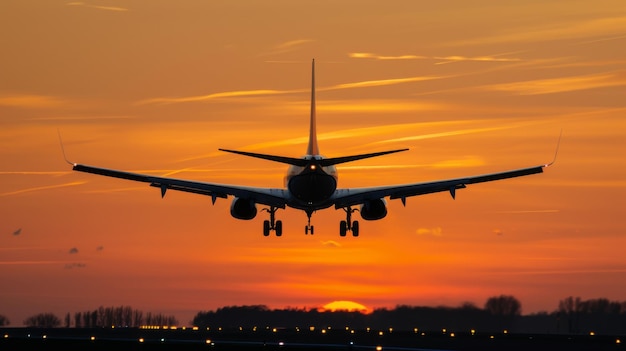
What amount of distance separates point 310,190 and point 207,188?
11238 mm

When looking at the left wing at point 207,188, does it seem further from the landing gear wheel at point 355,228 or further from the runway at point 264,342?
the runway at point 264,342

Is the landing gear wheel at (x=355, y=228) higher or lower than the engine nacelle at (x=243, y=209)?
lower

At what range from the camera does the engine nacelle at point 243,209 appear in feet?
407

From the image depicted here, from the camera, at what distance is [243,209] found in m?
124

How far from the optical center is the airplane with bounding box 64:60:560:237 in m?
116

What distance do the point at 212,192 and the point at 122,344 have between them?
76.8ft

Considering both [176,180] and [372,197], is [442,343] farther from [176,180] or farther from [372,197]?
[176,180]

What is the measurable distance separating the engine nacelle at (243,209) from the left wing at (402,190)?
27.2ft

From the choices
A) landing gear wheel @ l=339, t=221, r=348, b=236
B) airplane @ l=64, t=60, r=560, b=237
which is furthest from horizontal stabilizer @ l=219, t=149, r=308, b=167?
landing gear wheel @ l=339, t=221, r=348, b=236

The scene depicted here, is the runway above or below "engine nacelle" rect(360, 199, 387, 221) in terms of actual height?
below

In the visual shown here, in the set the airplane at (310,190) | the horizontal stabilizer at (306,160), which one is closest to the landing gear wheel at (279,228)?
the airplane at (310,190)

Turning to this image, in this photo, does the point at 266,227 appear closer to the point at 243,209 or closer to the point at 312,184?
the point at 243,209

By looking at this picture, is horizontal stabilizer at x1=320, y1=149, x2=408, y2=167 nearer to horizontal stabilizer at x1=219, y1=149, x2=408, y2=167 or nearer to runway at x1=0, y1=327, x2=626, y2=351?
horizontal stabilizer at x1=219, y1=149, x2=408, y2=167

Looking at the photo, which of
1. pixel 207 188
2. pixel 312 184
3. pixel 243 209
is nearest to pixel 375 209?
pixel 312 184
